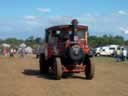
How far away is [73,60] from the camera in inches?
905

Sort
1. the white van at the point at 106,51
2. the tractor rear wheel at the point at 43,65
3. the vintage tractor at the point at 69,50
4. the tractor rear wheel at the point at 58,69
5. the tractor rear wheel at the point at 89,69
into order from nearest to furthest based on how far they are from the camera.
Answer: the tractor rear wheel at the point at 58,69 < the vintage tractor at the point at 69,50 < the tractor rear wheel at the point at 89,69 < the tractor rear wheel at the point at 43,65 < the white van at the point at 106,51

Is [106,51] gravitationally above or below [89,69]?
above

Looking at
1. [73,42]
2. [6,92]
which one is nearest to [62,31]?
[73,42]

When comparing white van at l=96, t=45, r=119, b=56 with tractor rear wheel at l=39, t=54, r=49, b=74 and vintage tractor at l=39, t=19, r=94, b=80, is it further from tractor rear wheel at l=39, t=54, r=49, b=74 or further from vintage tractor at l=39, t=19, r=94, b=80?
vintage tractor at l=39, t=19, r=94, b=80

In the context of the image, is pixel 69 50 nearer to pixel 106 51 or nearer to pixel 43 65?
pixel 43 65

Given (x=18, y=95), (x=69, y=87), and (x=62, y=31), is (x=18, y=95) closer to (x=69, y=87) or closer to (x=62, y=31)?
(x=69, y=87)

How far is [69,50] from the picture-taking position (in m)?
22.8

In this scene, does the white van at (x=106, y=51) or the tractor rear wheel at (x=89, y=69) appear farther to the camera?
the white van at (x=106, y=51)

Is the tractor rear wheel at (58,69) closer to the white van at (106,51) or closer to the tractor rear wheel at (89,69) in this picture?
the tractor rear wheel at (89,69)

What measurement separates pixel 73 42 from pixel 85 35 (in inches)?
53.5

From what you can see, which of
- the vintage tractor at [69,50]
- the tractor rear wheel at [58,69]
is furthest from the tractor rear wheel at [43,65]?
the tractor rear wheel at [58,69]

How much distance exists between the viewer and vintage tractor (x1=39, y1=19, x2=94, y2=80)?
22.8 meters

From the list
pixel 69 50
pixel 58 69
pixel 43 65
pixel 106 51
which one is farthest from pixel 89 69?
pixel 106 51

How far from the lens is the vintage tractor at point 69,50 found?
22844 millimetres
